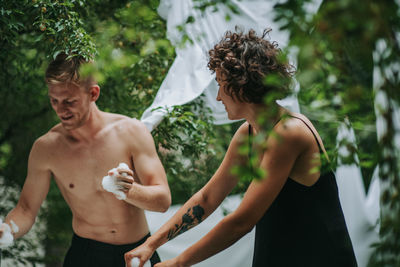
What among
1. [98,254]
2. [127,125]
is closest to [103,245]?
[98,254]

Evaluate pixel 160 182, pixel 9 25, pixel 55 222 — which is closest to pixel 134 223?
pixel 160 182

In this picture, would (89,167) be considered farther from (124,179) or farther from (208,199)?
(208,199)

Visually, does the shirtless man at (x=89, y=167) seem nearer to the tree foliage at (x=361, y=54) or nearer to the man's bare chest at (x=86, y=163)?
the man's bare chest at (x=86, y=163)

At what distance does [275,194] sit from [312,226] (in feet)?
0.79

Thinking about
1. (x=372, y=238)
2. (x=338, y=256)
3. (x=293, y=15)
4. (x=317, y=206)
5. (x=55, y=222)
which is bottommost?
(x=55, y=222)

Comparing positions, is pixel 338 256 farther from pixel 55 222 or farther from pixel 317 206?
pixel 55 222

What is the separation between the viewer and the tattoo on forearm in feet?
5.82

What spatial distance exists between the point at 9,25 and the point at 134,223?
108 centimetres

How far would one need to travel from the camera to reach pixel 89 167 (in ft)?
6.95

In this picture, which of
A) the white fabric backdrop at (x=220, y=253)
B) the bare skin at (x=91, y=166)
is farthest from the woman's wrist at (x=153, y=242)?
the white fabric backdrop at (x=220, y=253)

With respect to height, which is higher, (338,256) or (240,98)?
(240,98)

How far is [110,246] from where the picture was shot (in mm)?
2059

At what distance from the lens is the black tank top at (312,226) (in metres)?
1.55

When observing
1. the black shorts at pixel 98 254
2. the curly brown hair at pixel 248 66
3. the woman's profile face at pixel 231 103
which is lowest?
the black shorts at pixel 98 254
